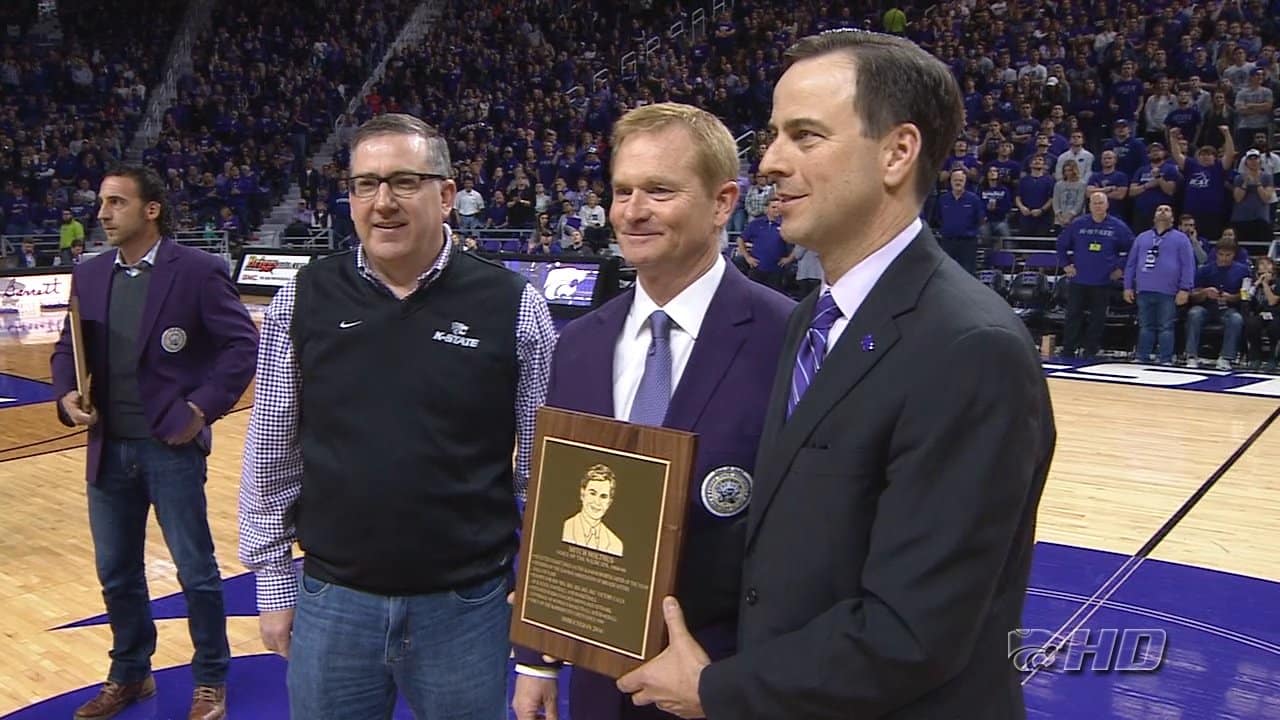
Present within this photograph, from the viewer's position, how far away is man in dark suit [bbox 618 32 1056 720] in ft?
3.98

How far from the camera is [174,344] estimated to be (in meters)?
3.41

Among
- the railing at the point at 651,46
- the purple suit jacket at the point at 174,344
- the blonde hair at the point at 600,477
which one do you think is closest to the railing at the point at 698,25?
the railing at the point at 651,46

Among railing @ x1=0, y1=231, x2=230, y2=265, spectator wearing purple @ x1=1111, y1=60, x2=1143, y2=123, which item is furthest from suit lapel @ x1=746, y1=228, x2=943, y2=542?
railing @ x1=0, y1=231, x2=230, y2=265

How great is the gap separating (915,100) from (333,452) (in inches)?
50.6

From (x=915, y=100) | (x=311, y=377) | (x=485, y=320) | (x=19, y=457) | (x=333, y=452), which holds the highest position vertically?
(x=915, y=100)

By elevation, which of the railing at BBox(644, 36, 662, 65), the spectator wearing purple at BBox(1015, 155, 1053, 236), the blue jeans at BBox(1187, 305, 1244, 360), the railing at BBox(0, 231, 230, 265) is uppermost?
the railing at BBox(644, 36, 662, 65)

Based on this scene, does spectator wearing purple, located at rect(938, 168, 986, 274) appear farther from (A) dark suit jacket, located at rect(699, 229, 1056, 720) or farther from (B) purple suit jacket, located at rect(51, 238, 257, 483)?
(A) dark suit jacket, located at rect(699, 229, 1056, 720)

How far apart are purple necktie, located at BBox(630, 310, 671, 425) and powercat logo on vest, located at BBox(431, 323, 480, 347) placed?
417 mm

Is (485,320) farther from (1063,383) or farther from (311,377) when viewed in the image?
(1063,383)

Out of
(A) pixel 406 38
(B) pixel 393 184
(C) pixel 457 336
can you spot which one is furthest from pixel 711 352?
(A) pixel 406 38

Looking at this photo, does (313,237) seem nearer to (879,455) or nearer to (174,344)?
(174,344)

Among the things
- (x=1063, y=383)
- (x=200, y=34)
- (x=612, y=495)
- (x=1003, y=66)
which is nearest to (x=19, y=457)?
(x=612, y=495)

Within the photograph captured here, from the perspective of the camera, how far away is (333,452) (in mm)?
2082

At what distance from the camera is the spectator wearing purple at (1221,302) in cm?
1049
